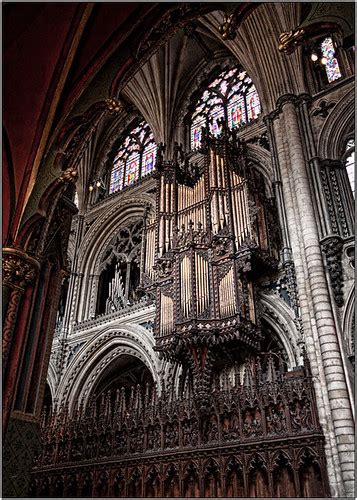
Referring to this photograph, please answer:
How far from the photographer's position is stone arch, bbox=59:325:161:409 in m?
12.6

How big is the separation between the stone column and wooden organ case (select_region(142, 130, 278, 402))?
906mm

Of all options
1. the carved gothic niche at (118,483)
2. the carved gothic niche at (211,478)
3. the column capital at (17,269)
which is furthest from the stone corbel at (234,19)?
the carved gothic niche at (118,483)

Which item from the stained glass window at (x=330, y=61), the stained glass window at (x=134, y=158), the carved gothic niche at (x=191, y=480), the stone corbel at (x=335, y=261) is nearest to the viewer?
the carved gothic niche at (x=191, y=480)

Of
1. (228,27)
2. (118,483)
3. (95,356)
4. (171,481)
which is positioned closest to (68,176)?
(228,27)

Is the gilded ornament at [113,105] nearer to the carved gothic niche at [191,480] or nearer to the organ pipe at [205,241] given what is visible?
the organ pipe at [205,241]

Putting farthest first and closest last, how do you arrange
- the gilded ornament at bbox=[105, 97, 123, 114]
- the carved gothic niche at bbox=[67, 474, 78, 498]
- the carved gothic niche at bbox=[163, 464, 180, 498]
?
1. the carved gothic niche at bbox=[67, 474, 78, 498]
2. the carved gothic niche at bbox=[163, 464, 180, 498]
3. the gilded ornament at bbox=[105, 97, 123, 114]

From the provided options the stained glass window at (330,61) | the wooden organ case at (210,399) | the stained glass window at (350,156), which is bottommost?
the wooden organ case at (210,399)

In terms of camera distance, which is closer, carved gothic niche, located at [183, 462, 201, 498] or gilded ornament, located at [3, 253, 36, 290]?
gilded ornament, located at [3, 253, 36, 290]

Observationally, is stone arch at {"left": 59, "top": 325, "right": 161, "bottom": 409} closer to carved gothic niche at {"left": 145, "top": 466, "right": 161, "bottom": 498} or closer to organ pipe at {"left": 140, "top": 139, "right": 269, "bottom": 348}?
organ pipe at {"left": 140, "top": 139, "right": 269, "bottom": 348}

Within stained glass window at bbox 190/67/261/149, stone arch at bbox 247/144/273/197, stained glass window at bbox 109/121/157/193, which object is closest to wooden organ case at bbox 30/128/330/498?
stone arch at bbox 247/144/273/197

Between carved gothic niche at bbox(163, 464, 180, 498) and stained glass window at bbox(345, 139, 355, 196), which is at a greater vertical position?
stained glass window at bbox(345, 139, 355, 196)

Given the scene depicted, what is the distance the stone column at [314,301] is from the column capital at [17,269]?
5427 mm

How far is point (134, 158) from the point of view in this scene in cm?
1808

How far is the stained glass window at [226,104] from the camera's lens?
1466 centimetres
